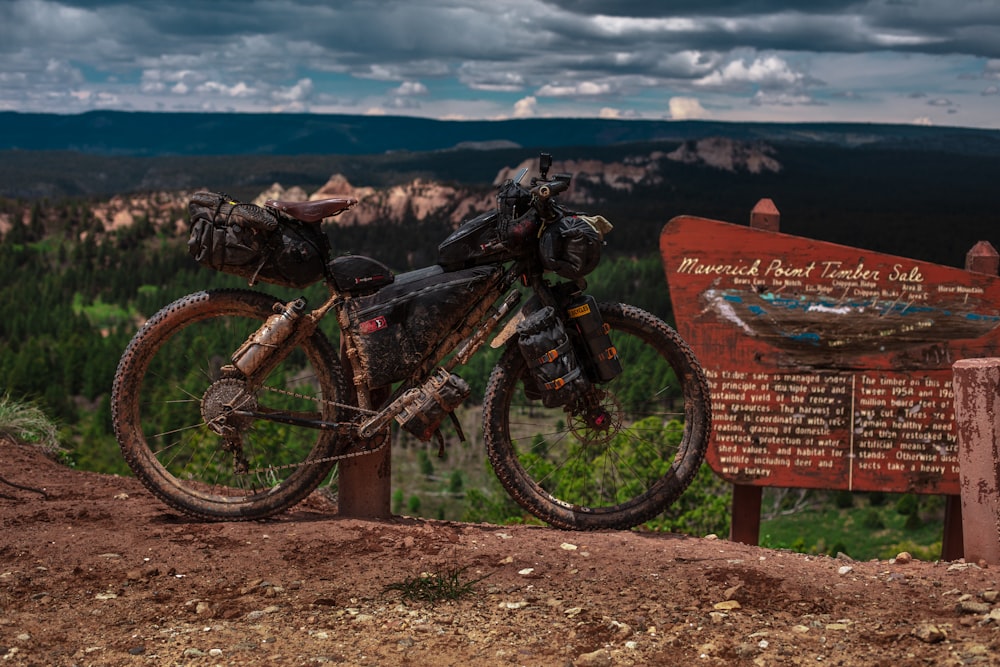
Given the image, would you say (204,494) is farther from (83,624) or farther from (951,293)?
(951,293)

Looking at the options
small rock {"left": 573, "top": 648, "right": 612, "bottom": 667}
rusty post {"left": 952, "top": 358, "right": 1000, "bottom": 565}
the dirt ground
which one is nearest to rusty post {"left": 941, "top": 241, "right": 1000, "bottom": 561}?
rusty post {"left": 952, "top": 358, "right": 1000, "bottom": 565}

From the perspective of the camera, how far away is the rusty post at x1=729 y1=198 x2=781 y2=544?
22.9 feet

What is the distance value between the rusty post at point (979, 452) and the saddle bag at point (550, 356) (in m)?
1.79

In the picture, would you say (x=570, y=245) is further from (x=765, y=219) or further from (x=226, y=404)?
(x=765, y=219)

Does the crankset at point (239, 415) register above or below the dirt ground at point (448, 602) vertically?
above

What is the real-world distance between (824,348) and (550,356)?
2331 mm

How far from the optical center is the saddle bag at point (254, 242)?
515 cm

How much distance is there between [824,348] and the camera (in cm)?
668

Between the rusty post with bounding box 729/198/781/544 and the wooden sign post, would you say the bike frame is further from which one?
the rusty post with bounding box 729/198/781/544

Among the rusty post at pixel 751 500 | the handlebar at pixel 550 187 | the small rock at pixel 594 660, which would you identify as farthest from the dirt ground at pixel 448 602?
the rusty post at pixel 751 500

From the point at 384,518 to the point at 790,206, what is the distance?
110 meters

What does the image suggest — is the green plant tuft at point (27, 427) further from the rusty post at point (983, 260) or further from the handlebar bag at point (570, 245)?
the rusty post at point (983, 260)

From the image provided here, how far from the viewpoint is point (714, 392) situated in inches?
263

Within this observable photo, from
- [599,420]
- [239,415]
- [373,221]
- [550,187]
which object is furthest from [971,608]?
[373,221]
